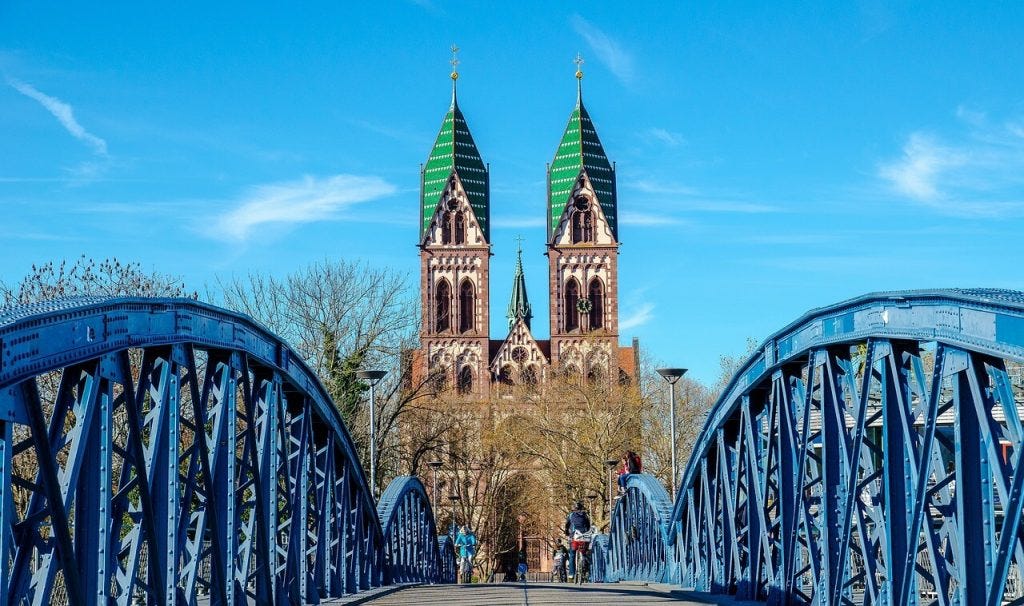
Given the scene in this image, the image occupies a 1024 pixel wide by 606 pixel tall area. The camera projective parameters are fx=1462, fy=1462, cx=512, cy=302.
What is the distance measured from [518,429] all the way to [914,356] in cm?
5930

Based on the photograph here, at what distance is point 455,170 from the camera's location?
106312mm

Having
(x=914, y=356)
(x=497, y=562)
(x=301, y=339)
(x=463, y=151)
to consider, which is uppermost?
(x=463, y=151)

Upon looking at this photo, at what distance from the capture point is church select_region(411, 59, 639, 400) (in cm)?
10288

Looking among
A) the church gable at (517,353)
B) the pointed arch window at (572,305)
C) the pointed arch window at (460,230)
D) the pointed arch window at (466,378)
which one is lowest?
the pointed arch window at (466,378)

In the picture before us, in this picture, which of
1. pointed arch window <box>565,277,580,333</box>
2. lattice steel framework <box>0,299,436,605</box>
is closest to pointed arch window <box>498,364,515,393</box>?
pointed arch window <box>565,277,580,333</box>

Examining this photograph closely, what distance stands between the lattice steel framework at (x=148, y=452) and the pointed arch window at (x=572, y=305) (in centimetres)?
8705

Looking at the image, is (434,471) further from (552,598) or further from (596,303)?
A: (552,598)

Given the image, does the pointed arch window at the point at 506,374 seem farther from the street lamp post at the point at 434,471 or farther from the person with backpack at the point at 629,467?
the person with backpack at the point at 629,467

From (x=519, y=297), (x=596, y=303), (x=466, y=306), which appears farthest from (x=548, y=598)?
(x=519, y=297)

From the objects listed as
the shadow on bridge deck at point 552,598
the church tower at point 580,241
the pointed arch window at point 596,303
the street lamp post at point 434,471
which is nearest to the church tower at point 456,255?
the church tower at point 580,241

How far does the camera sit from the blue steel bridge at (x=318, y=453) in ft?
25.6

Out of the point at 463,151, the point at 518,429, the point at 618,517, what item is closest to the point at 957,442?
the point at 618,517

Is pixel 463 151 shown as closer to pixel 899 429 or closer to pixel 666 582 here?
pixel 666 582

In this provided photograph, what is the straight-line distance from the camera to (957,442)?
8.24 meters
